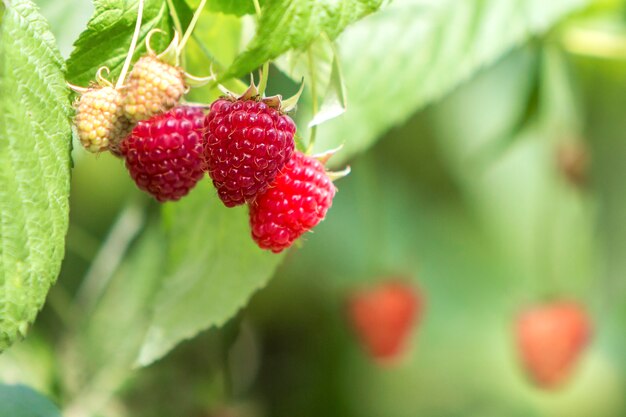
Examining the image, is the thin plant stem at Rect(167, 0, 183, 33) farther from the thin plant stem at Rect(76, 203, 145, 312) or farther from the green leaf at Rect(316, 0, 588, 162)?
the thin plant stem at Rect(76, 203, 145, 312)

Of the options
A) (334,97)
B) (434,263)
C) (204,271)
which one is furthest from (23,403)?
(434,263)

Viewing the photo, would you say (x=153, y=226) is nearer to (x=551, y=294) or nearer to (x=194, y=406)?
(x=194, y=406)

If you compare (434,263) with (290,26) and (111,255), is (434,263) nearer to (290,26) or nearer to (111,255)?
(111,255)

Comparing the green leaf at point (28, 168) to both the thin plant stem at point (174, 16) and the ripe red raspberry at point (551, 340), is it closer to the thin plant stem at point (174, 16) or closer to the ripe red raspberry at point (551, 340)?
the thin plant stem at point (174, 16)

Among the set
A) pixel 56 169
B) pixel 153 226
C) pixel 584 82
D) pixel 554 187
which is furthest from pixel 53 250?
pixel 584 82

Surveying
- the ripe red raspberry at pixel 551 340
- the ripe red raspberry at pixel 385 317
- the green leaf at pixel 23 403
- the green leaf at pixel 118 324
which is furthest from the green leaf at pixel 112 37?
the ripe red raspberry at pixel 551 340

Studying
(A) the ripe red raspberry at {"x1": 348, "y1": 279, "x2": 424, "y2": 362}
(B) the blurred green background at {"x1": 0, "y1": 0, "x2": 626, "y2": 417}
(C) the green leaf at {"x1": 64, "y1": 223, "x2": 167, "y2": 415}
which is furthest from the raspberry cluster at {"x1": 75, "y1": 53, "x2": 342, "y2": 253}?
(A) the ripe red raspberry at {"x1": 348, "y1": 279, "x2": 424, "y2": 362}
